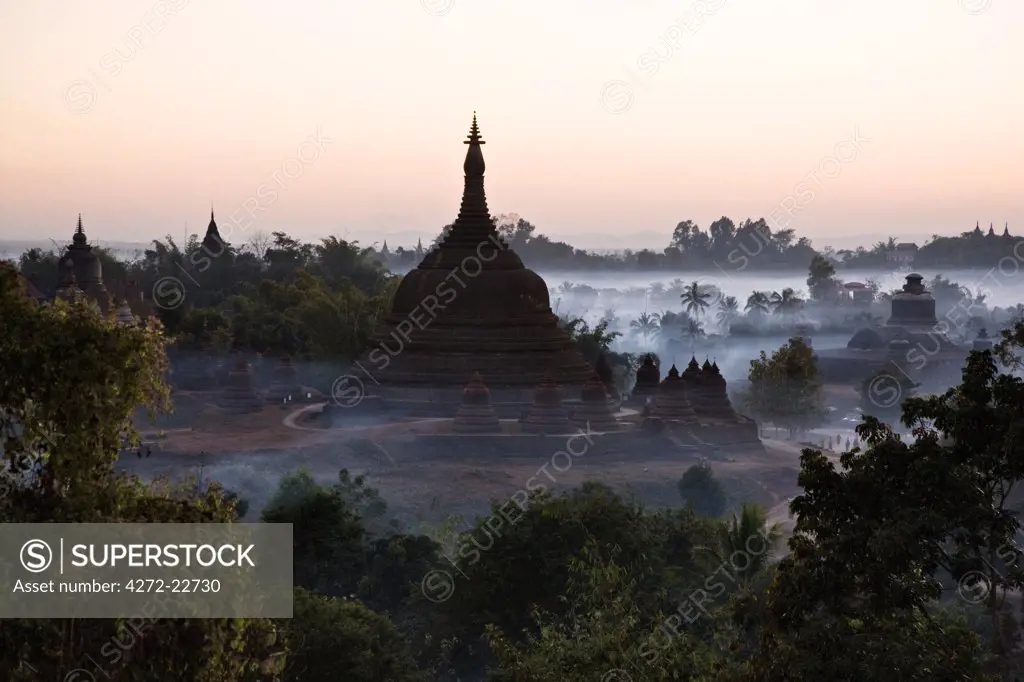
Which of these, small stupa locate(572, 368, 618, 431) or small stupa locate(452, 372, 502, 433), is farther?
small stupa locate(572, 368, 618, 431)

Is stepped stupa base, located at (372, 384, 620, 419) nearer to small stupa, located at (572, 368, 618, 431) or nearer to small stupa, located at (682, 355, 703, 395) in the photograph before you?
small stupa, located at (572, 368, 618, 431)

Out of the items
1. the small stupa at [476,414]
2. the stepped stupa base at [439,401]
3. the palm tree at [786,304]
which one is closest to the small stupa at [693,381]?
the stepped stupa base at [439,401]

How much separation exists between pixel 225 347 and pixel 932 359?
4882 cm

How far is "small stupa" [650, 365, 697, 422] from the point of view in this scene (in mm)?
61562

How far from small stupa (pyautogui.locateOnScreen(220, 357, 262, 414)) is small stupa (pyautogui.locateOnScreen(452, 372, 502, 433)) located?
10.8 metres

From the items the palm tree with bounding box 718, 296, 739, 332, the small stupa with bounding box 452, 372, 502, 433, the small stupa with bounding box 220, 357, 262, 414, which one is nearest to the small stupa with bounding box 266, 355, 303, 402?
the small stupa with bounding box 220, 357, 262, 414

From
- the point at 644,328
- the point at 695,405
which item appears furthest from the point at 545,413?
the point at 644,328

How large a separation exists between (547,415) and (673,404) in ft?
16.9

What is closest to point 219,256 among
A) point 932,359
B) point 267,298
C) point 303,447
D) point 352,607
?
point 267,298

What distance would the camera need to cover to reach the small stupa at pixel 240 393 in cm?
6694

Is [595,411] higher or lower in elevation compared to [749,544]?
lower

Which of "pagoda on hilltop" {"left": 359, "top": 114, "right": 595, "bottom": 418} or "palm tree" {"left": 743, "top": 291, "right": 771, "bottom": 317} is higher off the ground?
"pagoda on hilltop" {"left": 359, "top": 114, "right": 595, "bottom": 418}

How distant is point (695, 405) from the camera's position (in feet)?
209

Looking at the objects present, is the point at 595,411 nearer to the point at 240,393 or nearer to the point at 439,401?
the point at 439,401
